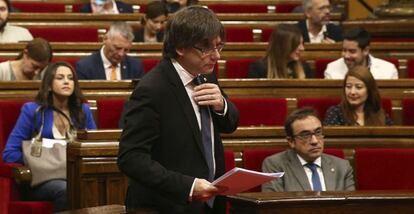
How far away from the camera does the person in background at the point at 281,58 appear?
4.05 metres

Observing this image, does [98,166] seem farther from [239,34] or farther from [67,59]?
[239,34]

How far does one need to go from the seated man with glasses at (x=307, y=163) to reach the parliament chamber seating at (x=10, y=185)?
71 cm

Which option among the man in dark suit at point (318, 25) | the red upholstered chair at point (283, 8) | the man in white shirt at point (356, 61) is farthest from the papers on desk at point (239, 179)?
the red upholstered chair at point (283, 8)

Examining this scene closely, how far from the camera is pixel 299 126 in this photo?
2818 millimetres

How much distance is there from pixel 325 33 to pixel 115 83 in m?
1.62

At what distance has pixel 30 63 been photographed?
3.79m

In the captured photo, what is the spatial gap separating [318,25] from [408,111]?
1342mm

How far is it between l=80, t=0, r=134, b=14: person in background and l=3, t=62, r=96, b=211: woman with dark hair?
2047mm

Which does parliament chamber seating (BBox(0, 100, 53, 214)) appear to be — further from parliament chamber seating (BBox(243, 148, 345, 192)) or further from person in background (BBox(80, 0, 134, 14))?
person in background (BBox(80, 0, 134, 14))

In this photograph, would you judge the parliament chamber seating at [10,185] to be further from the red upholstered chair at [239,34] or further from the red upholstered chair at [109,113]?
the red upholstered chair at [239,34]

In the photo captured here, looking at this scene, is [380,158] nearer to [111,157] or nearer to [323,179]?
[323,179]

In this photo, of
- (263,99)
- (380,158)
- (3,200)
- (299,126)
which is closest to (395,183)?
(380,158)

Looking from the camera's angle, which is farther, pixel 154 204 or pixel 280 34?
pixel 280 34

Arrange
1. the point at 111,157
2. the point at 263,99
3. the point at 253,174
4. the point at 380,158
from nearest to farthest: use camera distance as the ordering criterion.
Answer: the point at 253,174 → the point at 111,157 → the point at 380,158 → the point at 263,99
